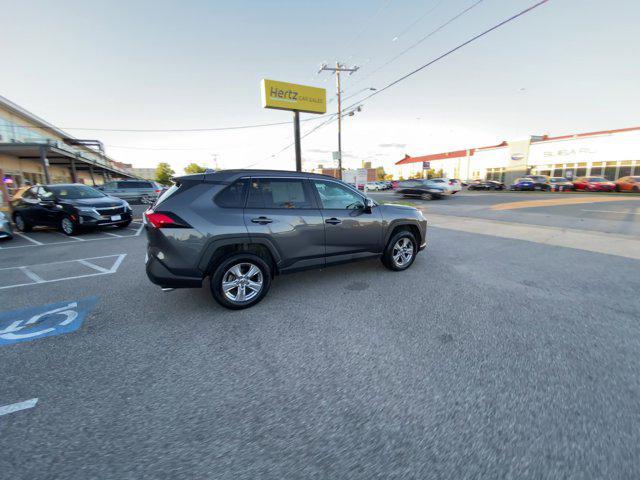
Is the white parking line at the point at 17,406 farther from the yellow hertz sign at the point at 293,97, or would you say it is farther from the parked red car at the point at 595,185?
the parked red car at the point at 595,185

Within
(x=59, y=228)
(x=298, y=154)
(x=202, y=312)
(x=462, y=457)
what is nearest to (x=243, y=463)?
(x=462, y=457)

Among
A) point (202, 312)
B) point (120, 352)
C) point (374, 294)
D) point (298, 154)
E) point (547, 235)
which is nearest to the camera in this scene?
point (120, 352)

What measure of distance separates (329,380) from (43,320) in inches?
147

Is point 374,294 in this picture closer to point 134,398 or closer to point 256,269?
point 256,269

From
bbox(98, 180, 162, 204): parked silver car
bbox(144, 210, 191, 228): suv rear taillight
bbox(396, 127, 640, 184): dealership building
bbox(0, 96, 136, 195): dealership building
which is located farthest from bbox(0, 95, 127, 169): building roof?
bbox(396, 127, 640, 184): dealership building

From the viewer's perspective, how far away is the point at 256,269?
3.85 meters

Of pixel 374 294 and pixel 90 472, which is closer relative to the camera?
pixel 90 472

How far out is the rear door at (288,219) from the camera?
12.6 ft

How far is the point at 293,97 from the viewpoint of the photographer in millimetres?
18797

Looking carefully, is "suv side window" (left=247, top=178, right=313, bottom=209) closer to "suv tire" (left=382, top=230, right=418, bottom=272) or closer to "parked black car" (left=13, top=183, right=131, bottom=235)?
"suv tire" (left=382, top=230, right=418, bottom=272)

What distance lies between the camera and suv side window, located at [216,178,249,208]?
3.68 m

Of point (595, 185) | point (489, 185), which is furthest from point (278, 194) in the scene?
point (489, 185)

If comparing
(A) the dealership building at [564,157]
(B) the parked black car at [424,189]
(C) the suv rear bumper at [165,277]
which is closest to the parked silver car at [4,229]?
(C) the suv rear bumper at [165,277]

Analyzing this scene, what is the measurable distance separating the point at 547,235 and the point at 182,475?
1018 cm
